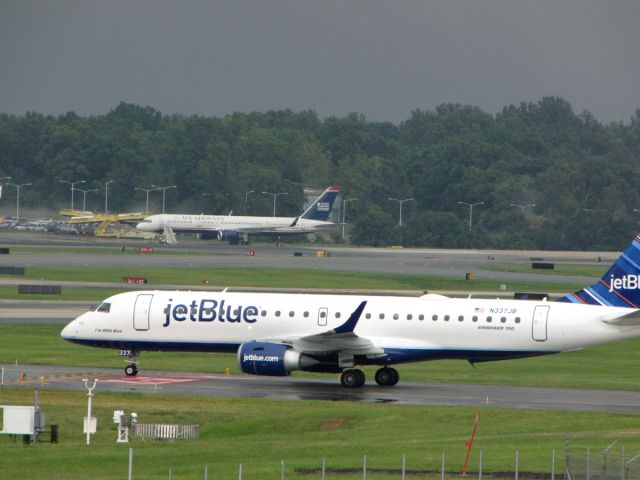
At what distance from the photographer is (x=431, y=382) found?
5141cm

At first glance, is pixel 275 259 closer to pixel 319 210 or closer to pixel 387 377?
pixel 319 210

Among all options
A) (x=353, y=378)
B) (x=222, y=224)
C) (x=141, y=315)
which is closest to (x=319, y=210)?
(x=222, y=224)

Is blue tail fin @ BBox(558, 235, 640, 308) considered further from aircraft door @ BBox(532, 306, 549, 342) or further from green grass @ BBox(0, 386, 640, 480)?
green grass @ BBox(0, 386, 640, 480)

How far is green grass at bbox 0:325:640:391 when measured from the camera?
52.8m

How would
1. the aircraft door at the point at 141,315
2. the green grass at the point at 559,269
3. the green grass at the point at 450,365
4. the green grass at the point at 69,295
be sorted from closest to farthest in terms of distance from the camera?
the aircraft door at the point at 141,315
the green grass at the point at 450,365
the green grass at the point at 69,295
the green grass at the point at 559,269

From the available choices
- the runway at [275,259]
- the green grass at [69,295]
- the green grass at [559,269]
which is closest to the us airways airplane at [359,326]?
the green grass at [69,295]

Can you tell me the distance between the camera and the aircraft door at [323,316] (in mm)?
49188

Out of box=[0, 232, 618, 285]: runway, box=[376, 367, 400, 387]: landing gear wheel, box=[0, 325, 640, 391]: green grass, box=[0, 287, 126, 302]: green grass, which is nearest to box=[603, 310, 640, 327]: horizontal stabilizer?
box=[0, 325, 640, 391]: green grass

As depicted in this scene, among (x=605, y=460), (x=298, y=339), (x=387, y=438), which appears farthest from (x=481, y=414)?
(x=605, y=460)

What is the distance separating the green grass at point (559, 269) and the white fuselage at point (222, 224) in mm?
46237

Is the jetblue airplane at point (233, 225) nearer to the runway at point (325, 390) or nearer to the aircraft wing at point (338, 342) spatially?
the runway at point (325, 390)

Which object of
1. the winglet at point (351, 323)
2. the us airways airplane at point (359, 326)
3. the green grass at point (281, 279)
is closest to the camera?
the winglet at point (351, 323)

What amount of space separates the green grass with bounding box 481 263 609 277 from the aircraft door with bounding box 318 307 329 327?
8204cm

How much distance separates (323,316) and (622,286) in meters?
11.2
